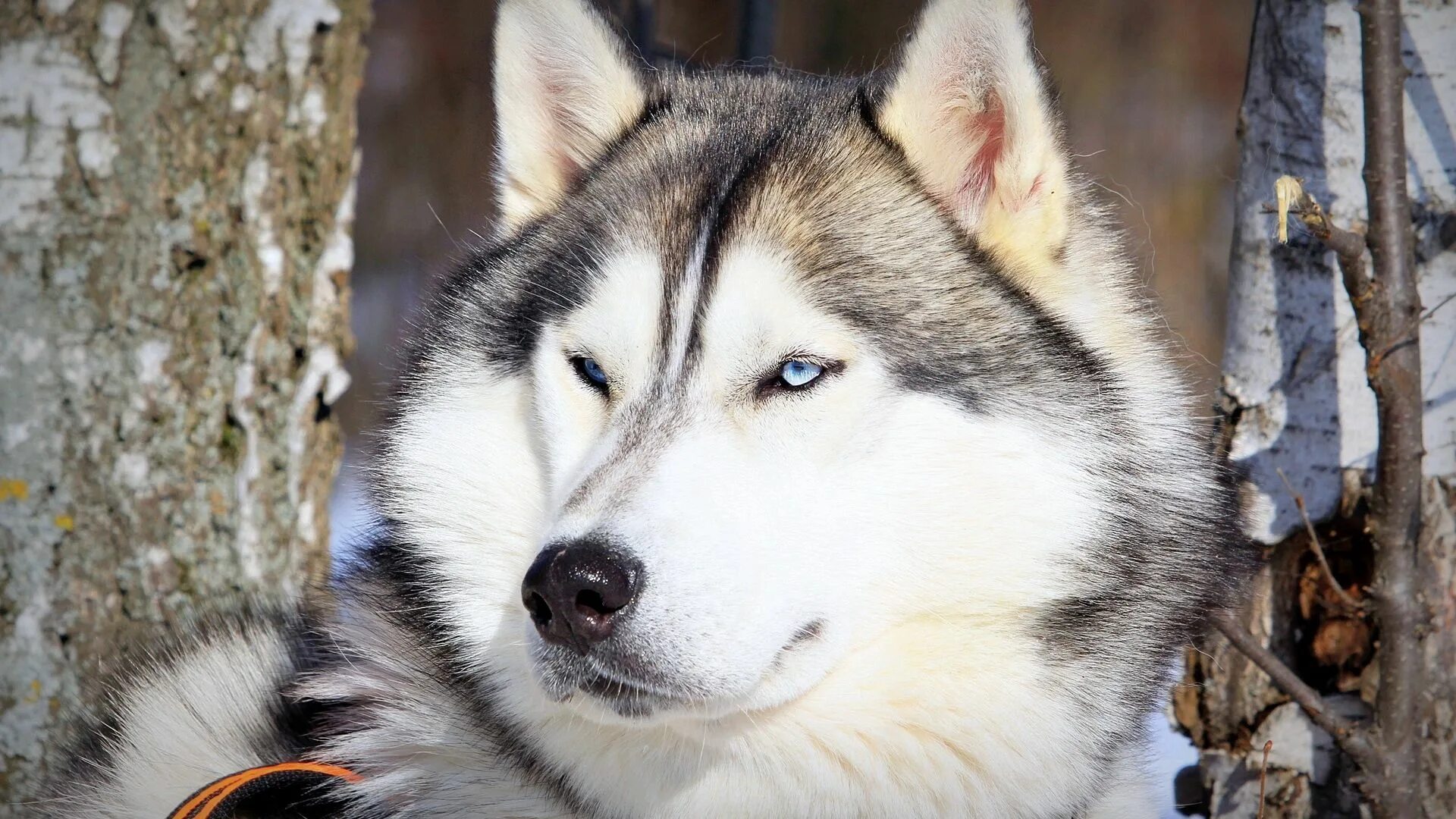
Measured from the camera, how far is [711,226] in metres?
1.79

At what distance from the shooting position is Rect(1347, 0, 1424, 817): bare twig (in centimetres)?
219

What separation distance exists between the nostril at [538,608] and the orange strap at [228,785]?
554mm

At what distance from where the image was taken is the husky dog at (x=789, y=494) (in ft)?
5.18

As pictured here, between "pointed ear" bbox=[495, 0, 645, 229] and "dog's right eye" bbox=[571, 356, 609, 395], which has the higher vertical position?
"pointed ear" bbox=[495, 0, 645, 229]

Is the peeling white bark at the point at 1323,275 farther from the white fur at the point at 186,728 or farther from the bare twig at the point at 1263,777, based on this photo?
the white fur at the point at 186,728

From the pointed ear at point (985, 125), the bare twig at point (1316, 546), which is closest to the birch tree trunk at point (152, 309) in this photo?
the pointed ear at point (985, 125)

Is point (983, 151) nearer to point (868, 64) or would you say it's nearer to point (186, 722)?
point (186, 722)

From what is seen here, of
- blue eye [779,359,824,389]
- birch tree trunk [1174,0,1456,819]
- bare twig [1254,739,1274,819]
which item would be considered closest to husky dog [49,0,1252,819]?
blue eye [779,359,824,389]

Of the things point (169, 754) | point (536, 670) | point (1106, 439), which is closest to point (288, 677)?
point (169, 754)

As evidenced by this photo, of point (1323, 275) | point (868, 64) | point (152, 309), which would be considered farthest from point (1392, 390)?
point (868, 64)

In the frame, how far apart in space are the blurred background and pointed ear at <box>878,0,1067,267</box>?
12.4 feet

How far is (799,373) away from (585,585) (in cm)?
46

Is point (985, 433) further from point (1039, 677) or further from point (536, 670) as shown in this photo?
point (536, 670)

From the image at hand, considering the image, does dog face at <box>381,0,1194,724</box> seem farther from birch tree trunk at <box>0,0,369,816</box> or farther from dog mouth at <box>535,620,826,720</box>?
birch tree trunk at <box>0,0,369,816</box>
